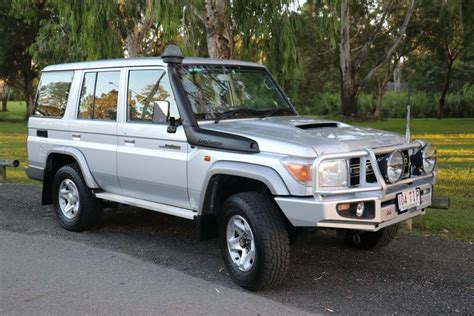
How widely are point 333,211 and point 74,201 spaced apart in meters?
3.92

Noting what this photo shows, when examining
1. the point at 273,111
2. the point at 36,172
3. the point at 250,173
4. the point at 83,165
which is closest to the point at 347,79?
the point at 36,172

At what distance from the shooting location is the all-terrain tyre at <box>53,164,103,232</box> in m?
6.81

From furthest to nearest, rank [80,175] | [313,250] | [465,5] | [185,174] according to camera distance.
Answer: [465,5]
[80,175]
[313,250]
[185,174]

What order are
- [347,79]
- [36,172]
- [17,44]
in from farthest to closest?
[17,44] < [347,79] < [36,172]

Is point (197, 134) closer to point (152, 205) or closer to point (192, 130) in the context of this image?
point (192, 130)

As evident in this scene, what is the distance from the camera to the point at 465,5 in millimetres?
26750

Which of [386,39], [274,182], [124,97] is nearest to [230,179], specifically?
[274,182]

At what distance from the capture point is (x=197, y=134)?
207 inches

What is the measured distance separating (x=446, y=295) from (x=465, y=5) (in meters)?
25.4

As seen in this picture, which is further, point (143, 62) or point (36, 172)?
point (36, 172)

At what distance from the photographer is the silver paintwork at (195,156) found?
4.50 m

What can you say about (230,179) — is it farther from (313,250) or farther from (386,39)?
(386,39)

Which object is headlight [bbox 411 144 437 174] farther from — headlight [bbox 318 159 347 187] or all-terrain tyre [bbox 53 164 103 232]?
all-terrain tyre [bbox 53 164 103 232]

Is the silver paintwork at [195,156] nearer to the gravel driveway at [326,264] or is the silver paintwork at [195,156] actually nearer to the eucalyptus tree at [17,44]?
the gravel driveway at [326,264]
